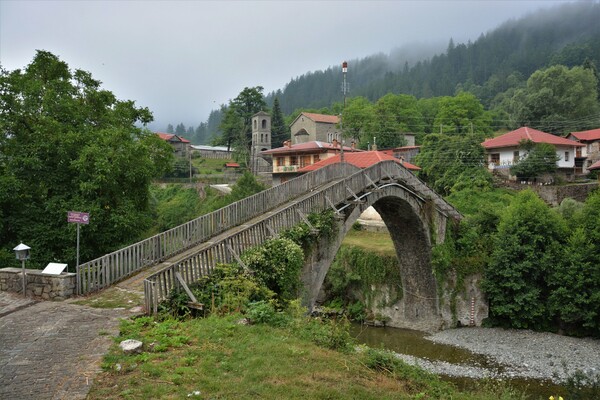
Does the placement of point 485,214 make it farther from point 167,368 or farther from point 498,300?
point 167,368

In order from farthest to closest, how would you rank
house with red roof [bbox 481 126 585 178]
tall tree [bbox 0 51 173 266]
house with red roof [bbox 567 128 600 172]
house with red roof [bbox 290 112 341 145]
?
house with red roof [bbox 290 112 341 145] → house with red roof [bbox 567 128 600 172] → house with red roof [bbox 481 126 585 178] → tall tree [bbox 0 51 173 266]

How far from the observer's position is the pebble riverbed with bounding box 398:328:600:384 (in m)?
19.9

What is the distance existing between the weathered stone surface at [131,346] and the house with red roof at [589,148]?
164 ft

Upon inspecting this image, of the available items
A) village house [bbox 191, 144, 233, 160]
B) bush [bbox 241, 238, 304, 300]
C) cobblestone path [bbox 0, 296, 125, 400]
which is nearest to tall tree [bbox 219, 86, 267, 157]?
village house [bbox 191, 144, 233, 160]

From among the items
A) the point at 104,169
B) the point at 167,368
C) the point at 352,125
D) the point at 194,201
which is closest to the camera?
the point at 167,368

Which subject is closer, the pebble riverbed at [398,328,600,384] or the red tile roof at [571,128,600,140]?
the pebble riverbed at [398,328,600,384]

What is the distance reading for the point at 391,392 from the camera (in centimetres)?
735

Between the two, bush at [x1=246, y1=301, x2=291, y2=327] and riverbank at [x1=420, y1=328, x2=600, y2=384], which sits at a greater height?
bush at [x1=246, y1=301, x2=291, y2=327]

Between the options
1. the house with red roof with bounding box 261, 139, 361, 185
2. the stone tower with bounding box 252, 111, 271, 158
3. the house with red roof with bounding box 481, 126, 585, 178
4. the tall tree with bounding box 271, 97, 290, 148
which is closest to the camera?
the house with red roof with bounding box 481, 126, 585, 178

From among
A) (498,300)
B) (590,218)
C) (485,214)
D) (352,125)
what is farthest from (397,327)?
(352,125)

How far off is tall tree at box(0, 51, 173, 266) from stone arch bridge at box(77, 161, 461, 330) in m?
4.66

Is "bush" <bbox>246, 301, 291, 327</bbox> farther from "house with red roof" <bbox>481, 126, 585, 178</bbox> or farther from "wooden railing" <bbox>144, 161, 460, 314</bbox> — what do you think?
"house with red roof" <bbox>481, 126, 585, 178</bbox>

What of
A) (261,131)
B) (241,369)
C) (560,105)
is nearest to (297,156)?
(261,131)

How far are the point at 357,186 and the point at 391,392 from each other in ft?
43.2
